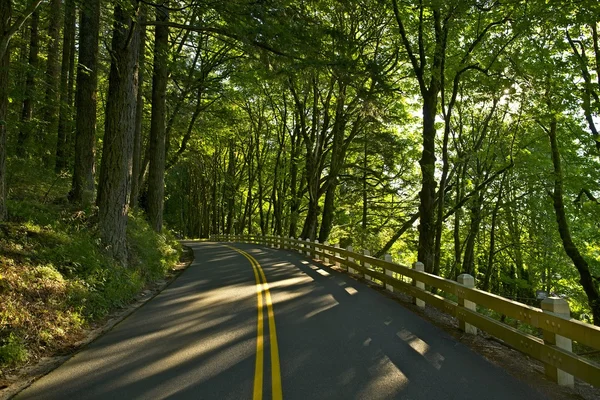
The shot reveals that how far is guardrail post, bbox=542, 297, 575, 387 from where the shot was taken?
4.96m

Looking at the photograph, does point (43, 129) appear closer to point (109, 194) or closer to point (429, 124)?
point (109, 194)

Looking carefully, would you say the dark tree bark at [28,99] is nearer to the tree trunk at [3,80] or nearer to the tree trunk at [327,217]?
the tree trunk at [3,80]

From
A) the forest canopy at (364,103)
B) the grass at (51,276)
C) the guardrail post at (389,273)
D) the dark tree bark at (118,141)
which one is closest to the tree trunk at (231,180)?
the forest canopy at (364,103)

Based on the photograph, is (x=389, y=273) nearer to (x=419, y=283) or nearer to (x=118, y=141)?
(x=419, y=283)

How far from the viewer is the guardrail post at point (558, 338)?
16.3 feet

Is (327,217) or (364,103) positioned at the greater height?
(364,103)

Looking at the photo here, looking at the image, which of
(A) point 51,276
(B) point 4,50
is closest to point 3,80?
(B) point 4,50

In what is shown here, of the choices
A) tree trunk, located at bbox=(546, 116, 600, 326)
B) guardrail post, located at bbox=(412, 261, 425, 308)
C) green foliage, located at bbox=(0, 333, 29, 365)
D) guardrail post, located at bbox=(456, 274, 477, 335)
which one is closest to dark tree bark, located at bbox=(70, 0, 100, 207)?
green foliage, located at bbox=(0, 333, 29, 365)

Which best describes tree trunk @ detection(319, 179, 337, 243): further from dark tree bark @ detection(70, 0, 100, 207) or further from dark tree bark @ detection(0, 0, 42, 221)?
dark tree bark @ detection(0, 0, 42, 221)

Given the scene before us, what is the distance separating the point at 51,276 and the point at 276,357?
4494 mm

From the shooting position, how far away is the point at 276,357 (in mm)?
5883

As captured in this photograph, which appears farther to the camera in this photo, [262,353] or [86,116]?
[86,116]

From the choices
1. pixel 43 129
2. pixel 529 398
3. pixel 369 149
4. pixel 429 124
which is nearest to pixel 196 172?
pixel 369 149

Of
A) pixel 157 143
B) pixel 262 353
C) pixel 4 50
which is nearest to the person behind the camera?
pixel 262 353
